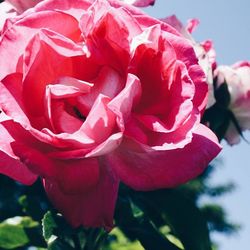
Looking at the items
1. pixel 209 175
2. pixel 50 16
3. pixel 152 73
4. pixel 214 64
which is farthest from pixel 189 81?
pixel 209 175

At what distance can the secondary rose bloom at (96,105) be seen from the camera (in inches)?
18.9

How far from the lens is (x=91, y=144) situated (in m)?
0.47

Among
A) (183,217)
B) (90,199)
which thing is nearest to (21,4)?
(90,199)

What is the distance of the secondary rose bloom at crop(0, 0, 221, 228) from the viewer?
1.57 ft

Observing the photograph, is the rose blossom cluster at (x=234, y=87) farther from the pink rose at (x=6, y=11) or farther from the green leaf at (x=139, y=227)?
the pink rose at (x=6, y=11)

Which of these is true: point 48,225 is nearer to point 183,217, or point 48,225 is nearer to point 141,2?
point 183,217

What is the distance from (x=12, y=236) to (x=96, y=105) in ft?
1.67

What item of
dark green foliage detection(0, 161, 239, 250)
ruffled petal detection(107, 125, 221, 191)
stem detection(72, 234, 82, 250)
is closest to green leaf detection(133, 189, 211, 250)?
dark green foliage detection(0, 161, 239, 250)

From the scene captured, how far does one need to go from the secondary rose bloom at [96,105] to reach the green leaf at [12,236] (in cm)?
42

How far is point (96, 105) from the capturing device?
1.57ft


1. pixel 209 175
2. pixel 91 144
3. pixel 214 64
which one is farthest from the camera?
pixel 209 175

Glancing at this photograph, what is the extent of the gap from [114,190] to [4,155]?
4.1 inches

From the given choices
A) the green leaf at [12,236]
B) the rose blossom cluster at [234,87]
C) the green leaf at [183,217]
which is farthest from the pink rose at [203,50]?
the green leaf at [12,236]

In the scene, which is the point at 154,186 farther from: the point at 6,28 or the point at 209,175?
the point at 209,175
